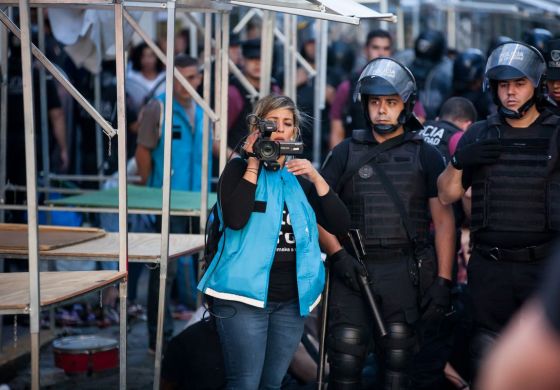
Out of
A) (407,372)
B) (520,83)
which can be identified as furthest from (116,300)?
(520,83)

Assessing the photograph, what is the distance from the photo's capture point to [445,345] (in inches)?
253

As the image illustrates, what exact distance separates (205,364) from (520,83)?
2.14m

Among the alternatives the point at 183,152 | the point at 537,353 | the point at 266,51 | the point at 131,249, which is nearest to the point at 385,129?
the point at 131,249

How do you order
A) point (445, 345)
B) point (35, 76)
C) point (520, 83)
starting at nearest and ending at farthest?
point (520, 83) < point (445, 345) < point (35, 76)

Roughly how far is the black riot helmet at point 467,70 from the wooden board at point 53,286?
5054mm

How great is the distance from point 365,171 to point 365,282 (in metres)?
0.57

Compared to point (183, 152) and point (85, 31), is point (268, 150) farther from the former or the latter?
point (85, 31)

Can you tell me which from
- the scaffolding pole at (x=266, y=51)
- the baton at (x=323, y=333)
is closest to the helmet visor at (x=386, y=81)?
the baton at (x=323, y=333)

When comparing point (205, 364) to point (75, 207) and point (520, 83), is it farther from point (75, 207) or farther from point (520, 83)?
point (520, 83)

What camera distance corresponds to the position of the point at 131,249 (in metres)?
5.70

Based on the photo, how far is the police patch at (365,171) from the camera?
18.0ft

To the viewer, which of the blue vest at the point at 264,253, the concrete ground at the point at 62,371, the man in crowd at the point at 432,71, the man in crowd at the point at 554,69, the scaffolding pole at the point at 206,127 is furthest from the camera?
the man in crowd at the point at 432,71

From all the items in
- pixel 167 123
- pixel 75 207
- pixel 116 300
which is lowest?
pixel 116 300

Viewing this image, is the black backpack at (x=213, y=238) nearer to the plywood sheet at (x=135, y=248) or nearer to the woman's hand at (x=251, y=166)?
the woman's hand at (x=251, y=166)
